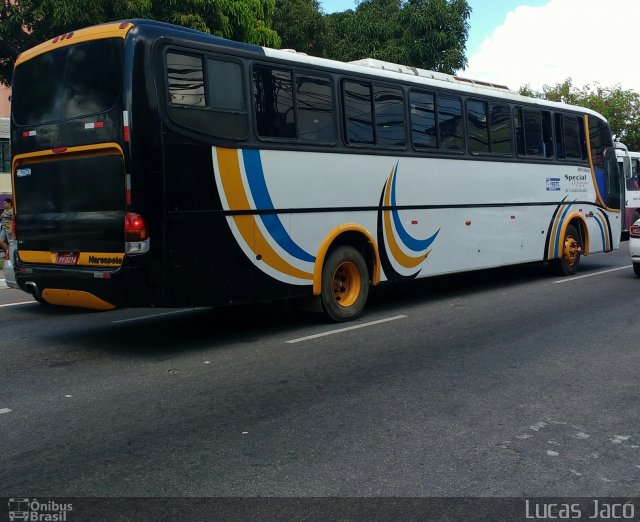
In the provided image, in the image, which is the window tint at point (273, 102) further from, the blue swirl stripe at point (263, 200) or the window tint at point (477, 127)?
the window tint at point (477, 127)

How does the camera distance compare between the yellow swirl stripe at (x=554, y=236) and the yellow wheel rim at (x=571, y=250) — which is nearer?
the yellow swirl stripe at (x=554, y=236)

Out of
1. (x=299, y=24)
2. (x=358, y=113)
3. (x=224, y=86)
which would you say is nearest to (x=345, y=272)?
(x=358, y=113)

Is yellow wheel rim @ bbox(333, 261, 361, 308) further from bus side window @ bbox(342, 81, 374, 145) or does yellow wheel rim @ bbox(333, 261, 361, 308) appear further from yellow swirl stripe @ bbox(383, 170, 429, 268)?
bus side window @ bbox(342, 81, 374, 145)

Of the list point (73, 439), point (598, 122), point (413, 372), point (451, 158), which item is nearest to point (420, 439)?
point (413, 372)

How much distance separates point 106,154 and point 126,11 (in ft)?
43.3

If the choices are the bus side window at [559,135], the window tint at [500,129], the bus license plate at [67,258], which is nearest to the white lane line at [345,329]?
the bus license plate at [67,258]

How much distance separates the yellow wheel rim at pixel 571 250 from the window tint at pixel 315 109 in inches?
273

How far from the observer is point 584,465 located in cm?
450

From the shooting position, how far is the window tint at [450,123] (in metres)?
11.1

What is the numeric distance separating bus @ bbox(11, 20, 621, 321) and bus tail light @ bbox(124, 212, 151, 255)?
1 centimetres

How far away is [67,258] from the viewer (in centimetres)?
769

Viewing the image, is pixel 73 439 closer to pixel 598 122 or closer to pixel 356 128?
pixel 356 128

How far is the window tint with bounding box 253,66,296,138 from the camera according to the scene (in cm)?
830

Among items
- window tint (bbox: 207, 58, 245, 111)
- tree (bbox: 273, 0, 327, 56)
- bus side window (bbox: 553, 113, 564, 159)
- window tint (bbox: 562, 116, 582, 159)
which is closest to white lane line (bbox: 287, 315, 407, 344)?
window tint (bbox: 207, 58, 245, 111)
